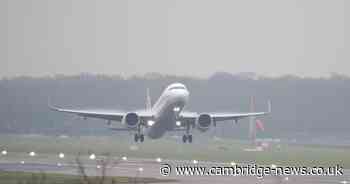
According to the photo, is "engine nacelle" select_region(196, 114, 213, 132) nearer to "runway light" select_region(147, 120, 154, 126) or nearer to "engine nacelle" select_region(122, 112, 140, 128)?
"runway light" select_region(147, 120, 154, 126)

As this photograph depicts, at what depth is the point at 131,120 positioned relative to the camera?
6944cm

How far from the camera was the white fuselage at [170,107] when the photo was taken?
66750mm

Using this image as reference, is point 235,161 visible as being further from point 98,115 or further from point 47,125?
point 47,125

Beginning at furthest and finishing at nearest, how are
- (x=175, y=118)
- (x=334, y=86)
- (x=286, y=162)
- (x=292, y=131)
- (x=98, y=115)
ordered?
(x=334, y=86) < (x=292, y=131) < (x=98, y=115) < (x=175, y=118) < (x=286, y=162)

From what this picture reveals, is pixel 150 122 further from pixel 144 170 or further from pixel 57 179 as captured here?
pixel 57 179

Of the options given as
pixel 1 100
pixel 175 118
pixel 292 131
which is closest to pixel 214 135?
pixel 292 131

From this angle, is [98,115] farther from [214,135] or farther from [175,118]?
[214,135]

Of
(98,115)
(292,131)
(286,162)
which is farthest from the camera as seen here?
(292,131)

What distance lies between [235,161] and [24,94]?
154ft

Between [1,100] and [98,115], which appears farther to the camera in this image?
[1,100]

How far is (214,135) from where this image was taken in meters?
97.1

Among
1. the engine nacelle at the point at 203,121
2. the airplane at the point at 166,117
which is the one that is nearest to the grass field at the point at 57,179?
the airplane at the point at 166,117

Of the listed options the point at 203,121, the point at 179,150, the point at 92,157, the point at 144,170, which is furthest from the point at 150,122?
the point at 144,170

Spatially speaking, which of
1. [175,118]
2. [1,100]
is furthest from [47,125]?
[175,118]
